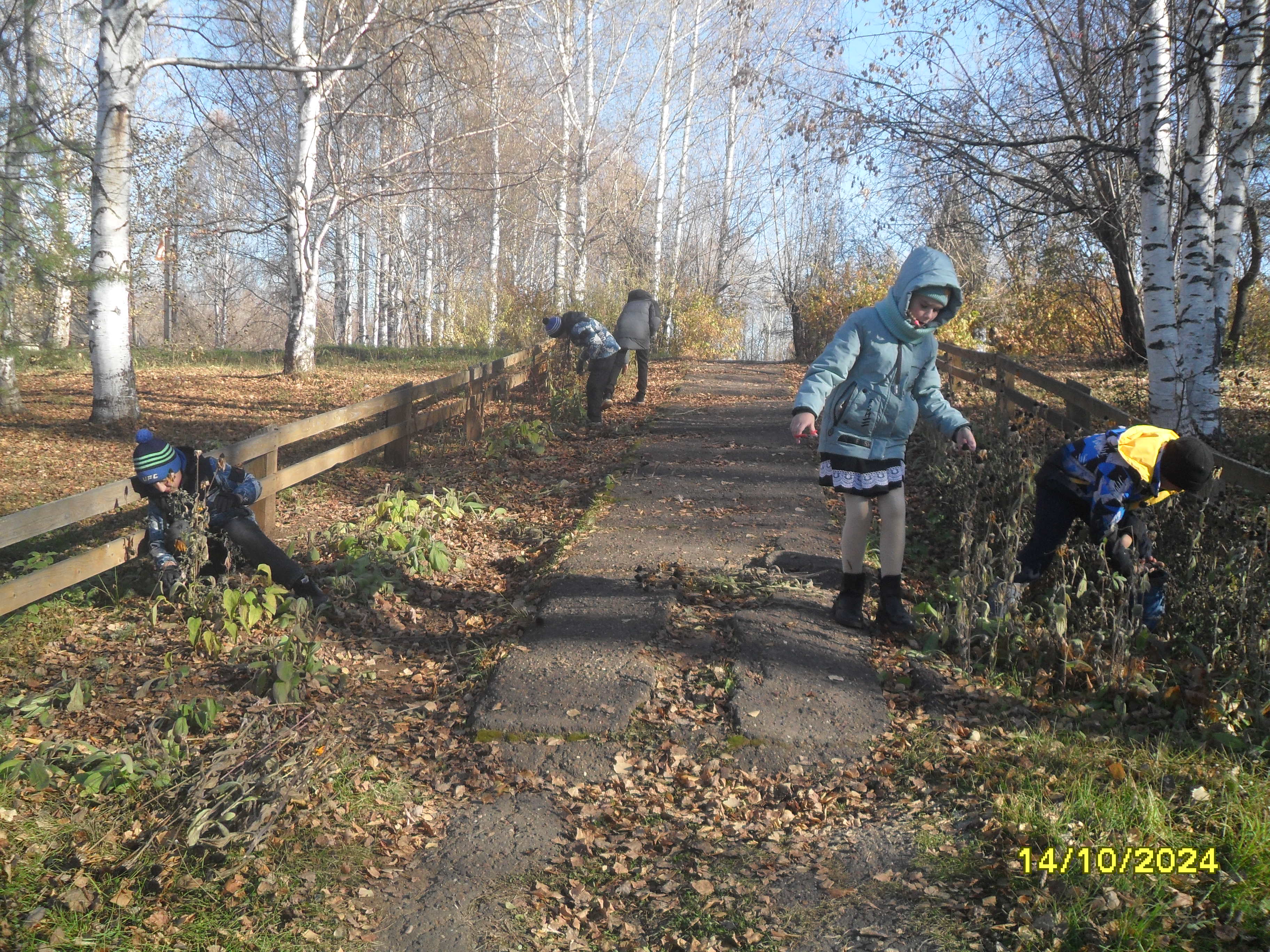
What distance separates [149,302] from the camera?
92.0 ft

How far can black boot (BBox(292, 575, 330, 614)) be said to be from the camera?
555 cm

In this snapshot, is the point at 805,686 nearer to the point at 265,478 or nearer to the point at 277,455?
the point at 265,478

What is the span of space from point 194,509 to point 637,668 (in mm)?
2644

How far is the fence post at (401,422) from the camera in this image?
898 centimetres

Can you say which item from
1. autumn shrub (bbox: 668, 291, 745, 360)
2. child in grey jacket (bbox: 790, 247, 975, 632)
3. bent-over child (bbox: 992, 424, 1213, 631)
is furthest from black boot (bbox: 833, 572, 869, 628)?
autumn shrub (bbox: 668, 291, 745, 360)

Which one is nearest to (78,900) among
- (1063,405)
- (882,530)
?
(882,530)

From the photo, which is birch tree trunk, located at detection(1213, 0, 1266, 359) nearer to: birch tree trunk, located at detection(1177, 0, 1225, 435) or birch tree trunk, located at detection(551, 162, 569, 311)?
birch tree trunk, located at detection(1177, 0, 1225, 435)

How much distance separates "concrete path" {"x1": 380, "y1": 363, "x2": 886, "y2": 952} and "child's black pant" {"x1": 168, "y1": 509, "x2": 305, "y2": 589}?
4.99ft

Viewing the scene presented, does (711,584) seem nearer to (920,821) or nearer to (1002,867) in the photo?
(920,821)

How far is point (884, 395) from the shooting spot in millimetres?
4598

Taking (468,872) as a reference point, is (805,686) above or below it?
above

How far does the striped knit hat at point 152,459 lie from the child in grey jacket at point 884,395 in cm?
348

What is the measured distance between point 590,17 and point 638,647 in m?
19.7

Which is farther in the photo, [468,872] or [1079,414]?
[1079,414]
